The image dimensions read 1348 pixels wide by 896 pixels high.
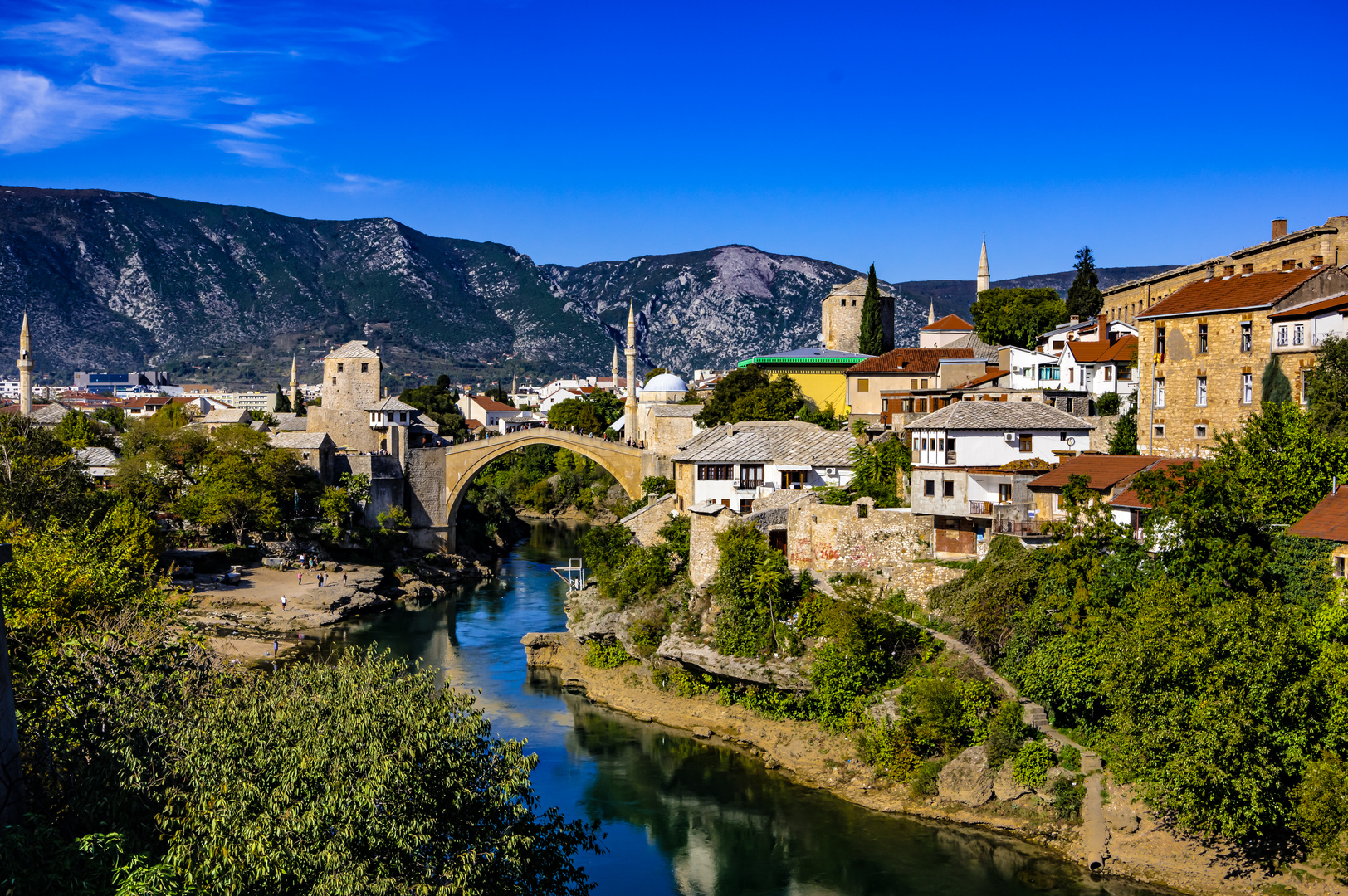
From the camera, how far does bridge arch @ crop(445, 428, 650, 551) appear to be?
61.7 meters

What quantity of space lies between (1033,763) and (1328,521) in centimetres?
795

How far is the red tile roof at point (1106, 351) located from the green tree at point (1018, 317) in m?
9.90

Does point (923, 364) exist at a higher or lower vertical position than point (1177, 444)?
higher

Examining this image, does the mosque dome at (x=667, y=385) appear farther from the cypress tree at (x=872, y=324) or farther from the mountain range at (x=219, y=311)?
the mountain range at (x=219, y=311)

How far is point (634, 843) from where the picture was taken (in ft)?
80.4

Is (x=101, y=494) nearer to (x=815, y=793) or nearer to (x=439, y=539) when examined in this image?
(x=439, y=539)

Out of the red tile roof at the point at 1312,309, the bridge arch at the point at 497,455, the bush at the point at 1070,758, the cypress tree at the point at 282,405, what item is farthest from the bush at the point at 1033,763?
the cypress tree at the point at 282,405

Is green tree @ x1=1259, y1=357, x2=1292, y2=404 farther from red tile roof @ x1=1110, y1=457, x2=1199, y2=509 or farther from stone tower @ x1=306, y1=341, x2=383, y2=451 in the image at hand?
stone tower @ x1=306, y1=341, x2=383, y2=451

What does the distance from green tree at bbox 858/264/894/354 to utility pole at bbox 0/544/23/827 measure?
166ft

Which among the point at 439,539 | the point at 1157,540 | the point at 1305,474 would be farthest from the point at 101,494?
the point at 1305,474

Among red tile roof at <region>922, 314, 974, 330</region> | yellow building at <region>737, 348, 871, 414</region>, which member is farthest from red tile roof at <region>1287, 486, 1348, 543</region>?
red tile roof at <region>922, 314, 974, 330</region>

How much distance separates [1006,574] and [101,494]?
34665 mm

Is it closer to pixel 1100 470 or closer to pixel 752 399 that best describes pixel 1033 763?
pixel 1100 470

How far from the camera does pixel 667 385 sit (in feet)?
241
